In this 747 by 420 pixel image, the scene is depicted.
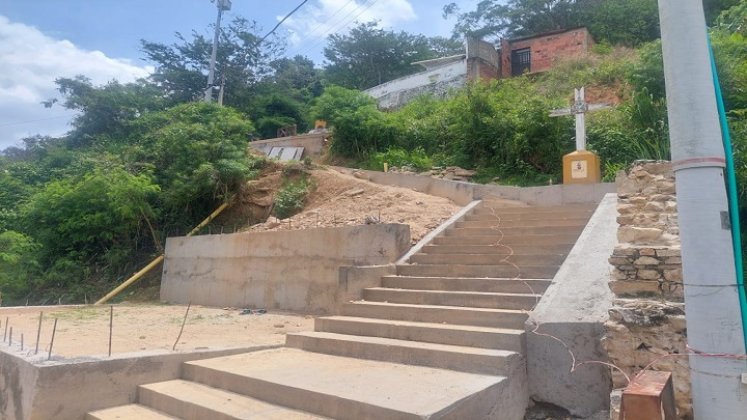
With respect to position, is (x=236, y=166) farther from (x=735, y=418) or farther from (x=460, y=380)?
(x=735, y=418)

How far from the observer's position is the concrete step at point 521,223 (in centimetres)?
718

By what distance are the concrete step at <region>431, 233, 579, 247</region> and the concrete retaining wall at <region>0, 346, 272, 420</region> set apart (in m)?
4.29

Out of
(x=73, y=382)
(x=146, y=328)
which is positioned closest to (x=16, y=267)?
(x=146, y=328)

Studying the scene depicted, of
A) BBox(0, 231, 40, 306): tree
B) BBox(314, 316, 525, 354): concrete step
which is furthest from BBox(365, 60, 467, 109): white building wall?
BBox(314, 316, 525, 354): concrete step

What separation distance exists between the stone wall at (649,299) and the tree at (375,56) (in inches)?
1234

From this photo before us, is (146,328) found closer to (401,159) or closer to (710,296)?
(710,296)

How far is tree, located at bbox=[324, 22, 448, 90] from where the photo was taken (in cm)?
3422

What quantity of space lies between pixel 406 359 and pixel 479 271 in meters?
2.08

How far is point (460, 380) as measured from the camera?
12.0 feet

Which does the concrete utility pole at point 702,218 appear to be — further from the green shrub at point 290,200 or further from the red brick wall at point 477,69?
the red brick wall at point 477,69

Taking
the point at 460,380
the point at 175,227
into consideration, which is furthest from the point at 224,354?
the point at 175,227

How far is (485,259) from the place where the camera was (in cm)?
632

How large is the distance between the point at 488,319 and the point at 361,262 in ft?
10.2

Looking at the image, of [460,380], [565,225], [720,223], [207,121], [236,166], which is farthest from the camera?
[207,121]
